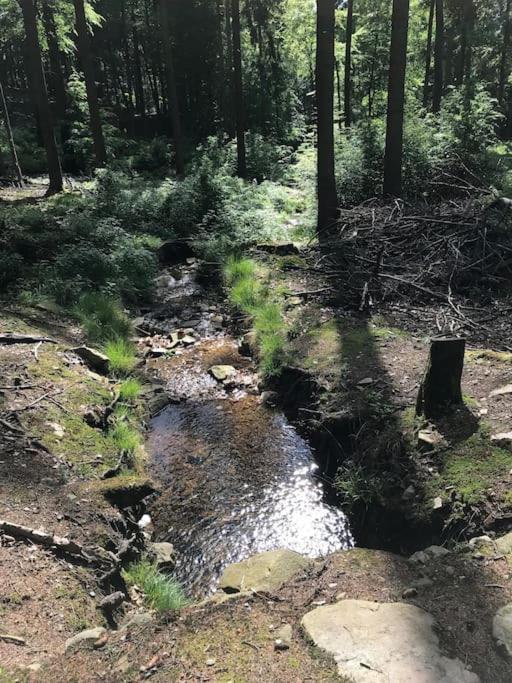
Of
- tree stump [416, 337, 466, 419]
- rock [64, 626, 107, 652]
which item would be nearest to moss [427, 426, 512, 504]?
tree stump [416, 337, 466, 419]

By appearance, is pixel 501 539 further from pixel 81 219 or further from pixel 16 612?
pixel 81 219

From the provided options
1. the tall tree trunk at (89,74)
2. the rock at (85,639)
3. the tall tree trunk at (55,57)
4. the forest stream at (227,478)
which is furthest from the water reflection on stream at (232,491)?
the tall tree trunk at (55,57)

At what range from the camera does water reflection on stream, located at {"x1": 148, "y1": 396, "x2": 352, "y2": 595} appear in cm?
510

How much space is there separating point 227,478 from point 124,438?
52.2 inches

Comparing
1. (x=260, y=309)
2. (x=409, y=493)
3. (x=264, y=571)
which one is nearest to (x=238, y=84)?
(x=260, y=309)

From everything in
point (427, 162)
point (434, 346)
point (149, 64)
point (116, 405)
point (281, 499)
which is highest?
point (149, 64)

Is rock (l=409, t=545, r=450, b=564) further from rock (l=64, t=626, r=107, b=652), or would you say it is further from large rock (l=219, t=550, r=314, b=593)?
rock (l=64, t=626, r=107, b=652)

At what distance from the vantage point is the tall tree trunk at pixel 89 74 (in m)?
17.3

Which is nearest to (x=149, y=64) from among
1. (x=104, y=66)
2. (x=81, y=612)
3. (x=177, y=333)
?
(x=104, y=66)

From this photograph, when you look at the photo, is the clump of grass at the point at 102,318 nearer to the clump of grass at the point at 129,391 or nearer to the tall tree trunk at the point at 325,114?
the clump of grass at the point at 129,391

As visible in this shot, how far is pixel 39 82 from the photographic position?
16391mm

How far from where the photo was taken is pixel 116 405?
22.6 ft

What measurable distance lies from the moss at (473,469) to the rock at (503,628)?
1.31 metres

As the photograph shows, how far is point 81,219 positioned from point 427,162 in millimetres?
9643
